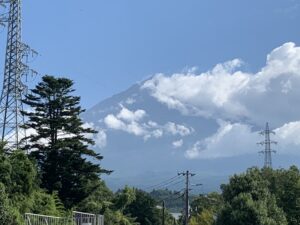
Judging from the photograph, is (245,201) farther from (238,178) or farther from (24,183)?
(24,183)

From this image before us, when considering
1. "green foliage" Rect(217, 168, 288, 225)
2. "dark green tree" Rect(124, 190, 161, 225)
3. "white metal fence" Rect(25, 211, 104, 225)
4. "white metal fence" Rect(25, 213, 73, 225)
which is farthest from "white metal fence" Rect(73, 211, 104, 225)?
"dark green tree" Rect(124, 190, 161, 225)

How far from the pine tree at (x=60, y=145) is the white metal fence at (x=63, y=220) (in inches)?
404

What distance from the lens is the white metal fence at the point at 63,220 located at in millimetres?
24250

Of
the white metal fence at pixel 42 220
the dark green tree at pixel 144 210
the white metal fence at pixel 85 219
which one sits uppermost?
the dark green tree at pixel 144 210

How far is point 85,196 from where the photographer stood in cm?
4241

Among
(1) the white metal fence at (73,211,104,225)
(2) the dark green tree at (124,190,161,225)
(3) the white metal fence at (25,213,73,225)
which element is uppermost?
(2) the dark green tree at (124,190,161,225)

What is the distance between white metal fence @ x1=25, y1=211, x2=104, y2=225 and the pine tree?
1026 centimetres

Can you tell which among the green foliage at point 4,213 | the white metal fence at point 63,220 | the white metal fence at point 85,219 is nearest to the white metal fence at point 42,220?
the white metal fence at point 63,220

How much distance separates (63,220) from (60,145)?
14.8 metres

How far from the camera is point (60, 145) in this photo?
135 feet

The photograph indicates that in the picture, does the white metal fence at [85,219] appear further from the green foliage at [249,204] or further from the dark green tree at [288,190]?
the dark green tree at [288,190]

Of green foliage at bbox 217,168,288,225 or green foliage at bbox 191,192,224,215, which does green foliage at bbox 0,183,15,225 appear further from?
green foliage at bbox 191,192,224,215

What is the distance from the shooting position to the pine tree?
41531mm

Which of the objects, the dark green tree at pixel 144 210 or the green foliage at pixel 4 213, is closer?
the green foliage at pixel 4 213
